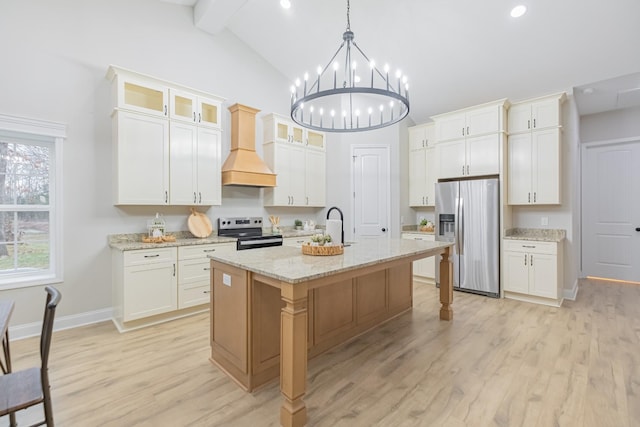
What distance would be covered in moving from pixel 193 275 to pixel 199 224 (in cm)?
82

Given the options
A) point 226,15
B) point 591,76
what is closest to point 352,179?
point 226,15

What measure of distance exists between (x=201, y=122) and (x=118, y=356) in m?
2.82

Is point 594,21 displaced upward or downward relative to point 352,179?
upward

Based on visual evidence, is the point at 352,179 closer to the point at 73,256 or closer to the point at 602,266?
the point at 73,256

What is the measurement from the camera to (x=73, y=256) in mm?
3400

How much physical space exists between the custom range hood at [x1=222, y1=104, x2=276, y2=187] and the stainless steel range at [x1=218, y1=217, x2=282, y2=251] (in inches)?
23.7

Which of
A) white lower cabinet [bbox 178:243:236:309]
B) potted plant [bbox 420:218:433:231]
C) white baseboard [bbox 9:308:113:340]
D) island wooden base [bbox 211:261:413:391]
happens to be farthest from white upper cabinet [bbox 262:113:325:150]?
white baseboard [bbox 9:308:113:340]

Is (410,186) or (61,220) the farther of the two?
(410,186)

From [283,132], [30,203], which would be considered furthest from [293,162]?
[30,203]

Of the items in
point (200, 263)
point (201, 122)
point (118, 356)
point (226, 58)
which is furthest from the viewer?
point (226, 58)

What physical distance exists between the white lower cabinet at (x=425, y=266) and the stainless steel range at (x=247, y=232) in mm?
2369

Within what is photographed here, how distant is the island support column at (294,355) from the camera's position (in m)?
1.77

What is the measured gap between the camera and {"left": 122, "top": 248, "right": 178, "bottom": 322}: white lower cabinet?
321 centimetres

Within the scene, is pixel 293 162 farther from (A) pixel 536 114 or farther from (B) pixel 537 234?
(B) pixel 537 234
